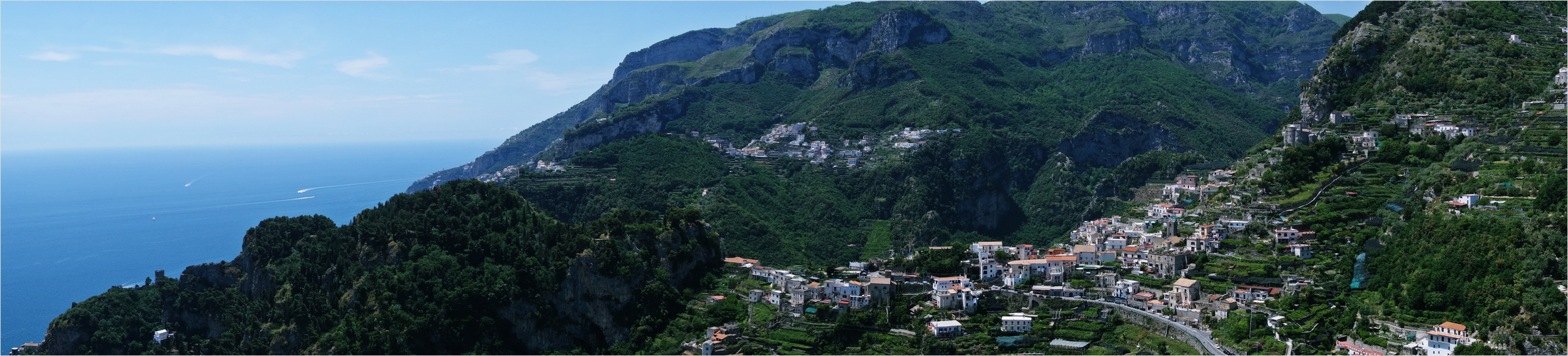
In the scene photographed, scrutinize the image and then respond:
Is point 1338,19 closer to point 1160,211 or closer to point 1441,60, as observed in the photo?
point 1441,60

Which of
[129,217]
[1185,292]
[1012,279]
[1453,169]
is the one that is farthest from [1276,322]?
[129,217]

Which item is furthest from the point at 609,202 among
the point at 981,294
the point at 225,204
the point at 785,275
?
the point at 225,204

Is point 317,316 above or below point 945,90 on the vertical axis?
below

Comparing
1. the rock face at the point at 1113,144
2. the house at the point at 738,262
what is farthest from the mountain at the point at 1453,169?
the rock face at the point at 1113,144

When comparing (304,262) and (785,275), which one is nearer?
(785,275)

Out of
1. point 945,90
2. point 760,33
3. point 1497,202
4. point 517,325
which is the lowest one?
point 517,325

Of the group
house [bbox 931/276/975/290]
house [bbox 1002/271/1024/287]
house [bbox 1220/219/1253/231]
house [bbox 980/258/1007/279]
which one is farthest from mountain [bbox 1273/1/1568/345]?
house [bbox 931/276/975/290]

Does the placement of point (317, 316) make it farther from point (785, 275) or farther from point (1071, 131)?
point (1071, 131)
